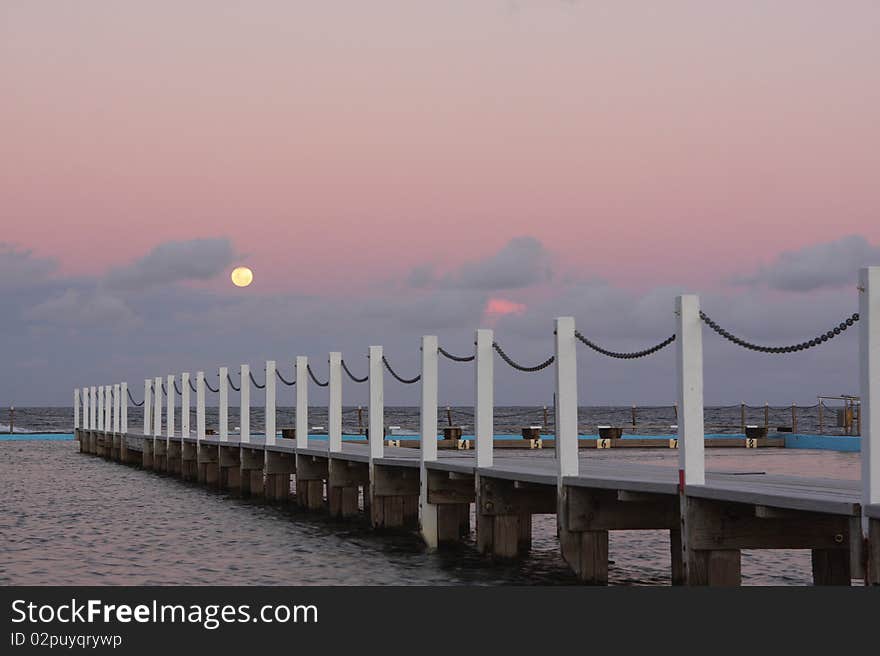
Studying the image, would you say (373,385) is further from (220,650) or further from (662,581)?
(220,650)

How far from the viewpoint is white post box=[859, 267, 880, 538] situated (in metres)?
10.1

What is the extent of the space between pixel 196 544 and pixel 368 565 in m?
5.00

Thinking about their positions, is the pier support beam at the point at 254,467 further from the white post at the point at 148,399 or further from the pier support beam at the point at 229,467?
the white post at the point at 148,399

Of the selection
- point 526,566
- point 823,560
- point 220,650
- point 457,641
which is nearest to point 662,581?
point 526,566

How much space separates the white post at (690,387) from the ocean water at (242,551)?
11.3 ft

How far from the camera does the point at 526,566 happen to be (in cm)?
1866

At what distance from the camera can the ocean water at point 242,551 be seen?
1870 cm

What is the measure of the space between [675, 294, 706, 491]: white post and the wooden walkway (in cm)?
23

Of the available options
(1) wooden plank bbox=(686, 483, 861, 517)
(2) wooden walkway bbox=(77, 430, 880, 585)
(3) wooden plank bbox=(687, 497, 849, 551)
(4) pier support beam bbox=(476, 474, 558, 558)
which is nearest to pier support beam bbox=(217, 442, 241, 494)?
(2) wooden walkway bbox=(77, 430, 880, 585)

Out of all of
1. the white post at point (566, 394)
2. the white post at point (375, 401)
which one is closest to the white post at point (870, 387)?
the white post at point (566, 394)

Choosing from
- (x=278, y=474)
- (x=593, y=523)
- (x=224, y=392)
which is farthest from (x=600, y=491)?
(x=224, y=392)

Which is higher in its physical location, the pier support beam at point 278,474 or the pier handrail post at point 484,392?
the pier handrail post at point 484,392

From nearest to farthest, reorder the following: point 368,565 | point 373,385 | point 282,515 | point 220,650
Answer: point 220,650 < point 368,565 < point 373,385 < point 282,515

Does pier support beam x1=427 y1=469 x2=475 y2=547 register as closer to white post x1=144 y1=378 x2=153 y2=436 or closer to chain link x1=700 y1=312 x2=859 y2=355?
chain link x1=700 y1=312 x2=859 y2=355
